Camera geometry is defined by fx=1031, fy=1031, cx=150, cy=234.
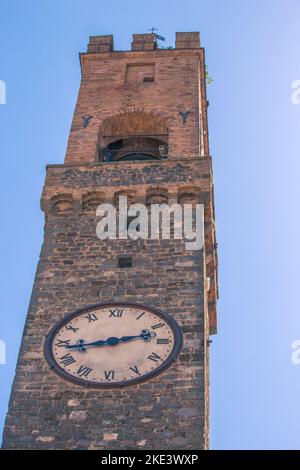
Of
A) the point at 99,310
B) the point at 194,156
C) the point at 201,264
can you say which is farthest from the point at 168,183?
the point at 99,310

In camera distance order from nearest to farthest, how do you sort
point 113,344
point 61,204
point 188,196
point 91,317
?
1. point 113,344
2. point 91,317
3. point 188,196
4. point 61,204

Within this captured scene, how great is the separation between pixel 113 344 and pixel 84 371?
770mm

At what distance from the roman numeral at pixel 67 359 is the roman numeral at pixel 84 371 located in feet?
0.84

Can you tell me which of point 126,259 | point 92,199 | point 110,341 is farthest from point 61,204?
point 110,341

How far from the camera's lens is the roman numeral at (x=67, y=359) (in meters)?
18.2

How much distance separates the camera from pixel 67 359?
18312mm

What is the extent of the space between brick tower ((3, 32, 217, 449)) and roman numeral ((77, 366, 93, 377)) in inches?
0.8

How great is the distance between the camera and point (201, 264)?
2006cm

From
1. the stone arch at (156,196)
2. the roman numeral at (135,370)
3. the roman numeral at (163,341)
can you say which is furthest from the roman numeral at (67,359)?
the stone arch at (156,196)

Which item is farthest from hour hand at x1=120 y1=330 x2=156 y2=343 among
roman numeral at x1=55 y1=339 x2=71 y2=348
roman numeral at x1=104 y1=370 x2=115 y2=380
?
roman numeral at x1=55 y1=339 x2=71 y2=348

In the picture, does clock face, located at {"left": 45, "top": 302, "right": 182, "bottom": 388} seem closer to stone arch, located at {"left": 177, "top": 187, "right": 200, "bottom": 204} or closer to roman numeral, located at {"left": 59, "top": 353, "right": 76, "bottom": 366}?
roman numeral, located at {"left": 59, "top": 353, "right": 76, "bottom": 366}

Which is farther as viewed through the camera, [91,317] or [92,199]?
[92,199]

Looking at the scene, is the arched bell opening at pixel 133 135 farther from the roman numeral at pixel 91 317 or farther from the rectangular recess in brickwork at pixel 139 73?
the roman numeral at pixel 91 317

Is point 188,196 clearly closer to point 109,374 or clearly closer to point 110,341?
point 110,341
